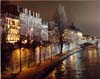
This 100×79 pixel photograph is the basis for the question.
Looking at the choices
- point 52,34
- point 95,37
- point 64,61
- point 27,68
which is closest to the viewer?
point 95,37

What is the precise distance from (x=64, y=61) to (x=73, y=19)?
2087 mm

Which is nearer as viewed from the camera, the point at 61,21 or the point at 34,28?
the point at 61,21

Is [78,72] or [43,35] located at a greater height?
[43,35]

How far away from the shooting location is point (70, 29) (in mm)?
6684

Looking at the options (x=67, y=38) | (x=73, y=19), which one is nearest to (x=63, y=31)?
(x=67, y=38)

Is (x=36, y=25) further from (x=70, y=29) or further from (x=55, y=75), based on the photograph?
(x=55, y=75)

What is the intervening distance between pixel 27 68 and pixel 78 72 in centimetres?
79

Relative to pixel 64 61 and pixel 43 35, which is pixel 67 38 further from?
pixel 64 61

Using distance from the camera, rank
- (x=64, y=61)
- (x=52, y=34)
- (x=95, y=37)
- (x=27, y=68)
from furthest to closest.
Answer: (x=64, y=61) < (x=52, y=34) < (x=27, y=68) < (x=95, y=37)

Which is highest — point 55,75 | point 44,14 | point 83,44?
point 44,14

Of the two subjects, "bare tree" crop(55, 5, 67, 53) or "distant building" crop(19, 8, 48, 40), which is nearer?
"bare tree" crop(55, 5, 67, 53)

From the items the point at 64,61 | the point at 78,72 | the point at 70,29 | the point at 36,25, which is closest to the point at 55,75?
the point at 78,72

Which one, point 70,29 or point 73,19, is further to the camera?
point 70,29

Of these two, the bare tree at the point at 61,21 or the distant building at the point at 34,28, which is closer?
the bare tree at the point at 61,21
